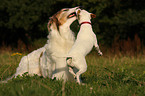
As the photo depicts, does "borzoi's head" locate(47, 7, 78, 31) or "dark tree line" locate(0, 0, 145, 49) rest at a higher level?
"dark tree line" locate(0, 0, 145, 49)

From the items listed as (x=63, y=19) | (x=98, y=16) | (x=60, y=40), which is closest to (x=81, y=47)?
(x=60, y=40)

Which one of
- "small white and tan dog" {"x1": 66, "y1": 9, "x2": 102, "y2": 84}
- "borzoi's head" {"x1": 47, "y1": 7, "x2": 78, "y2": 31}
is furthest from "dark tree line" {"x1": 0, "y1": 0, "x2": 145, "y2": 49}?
"small white and tan dog" {"x1": 66, "y1": 9, "x2": 102, "y2": 84}

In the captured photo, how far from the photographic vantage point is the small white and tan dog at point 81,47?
327 centimetres

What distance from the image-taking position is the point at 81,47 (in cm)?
340

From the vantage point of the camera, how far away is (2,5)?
64.2 feet

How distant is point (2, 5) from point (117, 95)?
61.8 feet

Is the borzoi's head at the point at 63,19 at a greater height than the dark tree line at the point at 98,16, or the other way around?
the dark tree line at the point at 98,16

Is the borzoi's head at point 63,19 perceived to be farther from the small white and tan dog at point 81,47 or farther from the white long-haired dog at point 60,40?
the small white and tan dog at point 81,47

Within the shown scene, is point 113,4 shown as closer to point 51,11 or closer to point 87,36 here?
point 51,11

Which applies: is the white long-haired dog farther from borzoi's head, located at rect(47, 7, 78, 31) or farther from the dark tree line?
the dark tree line

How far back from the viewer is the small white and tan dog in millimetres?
3268

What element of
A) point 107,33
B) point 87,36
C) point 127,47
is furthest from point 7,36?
point 87,36

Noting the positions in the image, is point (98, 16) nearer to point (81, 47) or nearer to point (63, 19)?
point (63, 19)

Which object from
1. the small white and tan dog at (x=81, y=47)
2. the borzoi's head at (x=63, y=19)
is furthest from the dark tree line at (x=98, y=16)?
the small white and tan dog at (x=81, y=47)
